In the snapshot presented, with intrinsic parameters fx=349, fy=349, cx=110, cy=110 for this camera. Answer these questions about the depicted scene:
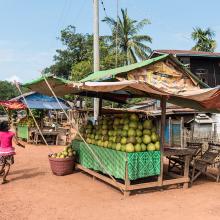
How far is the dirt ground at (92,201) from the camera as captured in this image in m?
5.68

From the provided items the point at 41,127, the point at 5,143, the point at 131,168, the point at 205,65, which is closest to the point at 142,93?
the point at 131,168

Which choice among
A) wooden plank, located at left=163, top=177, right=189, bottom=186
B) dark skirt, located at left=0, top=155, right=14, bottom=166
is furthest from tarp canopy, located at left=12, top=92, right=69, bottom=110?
wooden plank, located at left=163, top=177, right=189, bottom=186

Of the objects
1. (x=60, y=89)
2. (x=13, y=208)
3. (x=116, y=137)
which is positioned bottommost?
(x=13, y=208)

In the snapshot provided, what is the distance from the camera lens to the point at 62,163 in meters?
8.63

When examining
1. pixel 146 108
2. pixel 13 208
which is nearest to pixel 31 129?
pixel 146 108

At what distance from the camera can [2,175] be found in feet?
28.2

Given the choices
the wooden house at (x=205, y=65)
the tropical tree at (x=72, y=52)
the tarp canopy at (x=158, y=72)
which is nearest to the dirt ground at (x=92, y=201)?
the tarp canopy at (x=158, y=72)

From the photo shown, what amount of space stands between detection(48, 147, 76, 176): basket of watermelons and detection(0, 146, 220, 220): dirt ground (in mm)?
213

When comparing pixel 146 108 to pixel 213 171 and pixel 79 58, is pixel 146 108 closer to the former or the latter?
pixel 213 171

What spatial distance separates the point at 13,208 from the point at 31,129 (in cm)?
1185

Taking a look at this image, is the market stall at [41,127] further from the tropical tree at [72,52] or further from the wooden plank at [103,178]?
the tropical tree at [72,52]

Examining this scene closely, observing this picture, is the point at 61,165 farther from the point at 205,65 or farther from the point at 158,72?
the point at 205,65

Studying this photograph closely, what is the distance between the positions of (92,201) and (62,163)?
239 cm

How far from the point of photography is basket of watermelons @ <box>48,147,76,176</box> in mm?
8633
